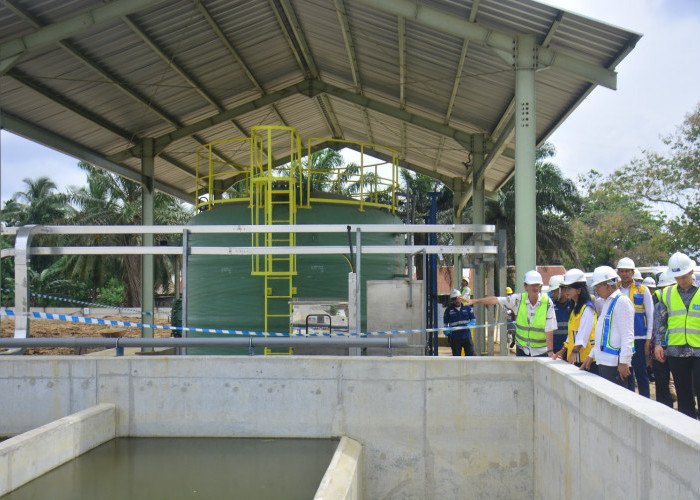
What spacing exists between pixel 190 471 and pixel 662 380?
222 inches

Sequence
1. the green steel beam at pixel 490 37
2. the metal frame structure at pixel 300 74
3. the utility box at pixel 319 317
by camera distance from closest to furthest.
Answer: the utility box at pixel 319 317 < the green steel beam at pixel 490 37 < the metal frame structure at pixel 300 74

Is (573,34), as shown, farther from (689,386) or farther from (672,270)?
(689,386)

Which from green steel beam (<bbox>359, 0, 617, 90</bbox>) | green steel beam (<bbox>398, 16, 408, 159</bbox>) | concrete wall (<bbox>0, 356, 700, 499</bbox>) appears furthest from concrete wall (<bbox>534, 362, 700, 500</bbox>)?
green steel beam (<bbox>398, 16, 408, 159</bbox>)

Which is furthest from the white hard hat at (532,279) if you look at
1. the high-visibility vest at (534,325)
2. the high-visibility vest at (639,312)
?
the high-visibility vest at (639,312)

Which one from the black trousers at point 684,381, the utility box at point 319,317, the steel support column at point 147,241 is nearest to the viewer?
the black trousers at point 684,381

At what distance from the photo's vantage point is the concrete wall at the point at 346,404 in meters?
7.92

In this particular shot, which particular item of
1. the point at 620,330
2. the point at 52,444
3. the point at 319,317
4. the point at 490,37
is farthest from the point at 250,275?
the point at 620,330

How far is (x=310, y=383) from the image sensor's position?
26.8 feet

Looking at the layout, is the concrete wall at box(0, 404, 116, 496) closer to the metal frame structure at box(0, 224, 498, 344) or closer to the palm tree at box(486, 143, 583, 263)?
the metal frame structure at box(0, 224, 498, 344)

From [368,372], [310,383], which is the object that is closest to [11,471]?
[310,383]

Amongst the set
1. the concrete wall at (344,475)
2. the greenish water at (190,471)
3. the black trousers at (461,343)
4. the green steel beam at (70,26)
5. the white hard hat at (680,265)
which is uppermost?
the green steel beam at (70,26)

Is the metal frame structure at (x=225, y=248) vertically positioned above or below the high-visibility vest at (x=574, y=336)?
above

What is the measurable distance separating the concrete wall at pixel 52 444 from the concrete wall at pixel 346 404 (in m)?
0.39

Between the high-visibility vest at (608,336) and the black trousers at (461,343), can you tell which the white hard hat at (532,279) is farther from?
the black trousers at (461,343)
